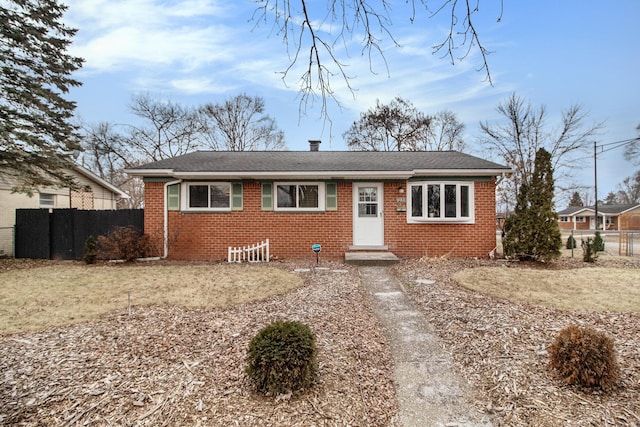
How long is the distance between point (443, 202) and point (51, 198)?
15498 mm

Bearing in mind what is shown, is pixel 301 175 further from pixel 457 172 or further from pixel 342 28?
pixel 342 28

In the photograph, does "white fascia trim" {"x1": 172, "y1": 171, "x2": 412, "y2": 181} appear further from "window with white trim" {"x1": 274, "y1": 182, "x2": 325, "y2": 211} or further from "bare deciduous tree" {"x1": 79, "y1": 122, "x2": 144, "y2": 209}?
"bare deciduous tree" {"x1": 79, "y1": 122, "x2": 144, "y2": 209}

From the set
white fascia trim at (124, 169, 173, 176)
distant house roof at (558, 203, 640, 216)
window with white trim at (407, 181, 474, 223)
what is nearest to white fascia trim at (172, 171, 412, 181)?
white fascia trim at (124, 169, 173, 176)

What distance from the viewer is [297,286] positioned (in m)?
5.99

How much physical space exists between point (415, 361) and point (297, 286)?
121 inches

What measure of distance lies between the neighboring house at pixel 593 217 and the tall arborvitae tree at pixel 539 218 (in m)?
34.6

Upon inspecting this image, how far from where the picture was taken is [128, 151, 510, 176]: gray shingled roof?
9.18 m

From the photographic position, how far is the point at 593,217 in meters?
38.6

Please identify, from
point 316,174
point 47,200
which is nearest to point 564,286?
point 316,174

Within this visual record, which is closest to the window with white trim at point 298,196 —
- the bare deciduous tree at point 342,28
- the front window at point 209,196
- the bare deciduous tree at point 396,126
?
the front window at point 209,196

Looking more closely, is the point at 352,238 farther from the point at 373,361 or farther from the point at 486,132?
the point at 486,132

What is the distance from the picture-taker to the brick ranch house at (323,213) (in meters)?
9.52

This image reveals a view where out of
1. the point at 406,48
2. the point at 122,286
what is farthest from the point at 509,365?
the point at 122,286

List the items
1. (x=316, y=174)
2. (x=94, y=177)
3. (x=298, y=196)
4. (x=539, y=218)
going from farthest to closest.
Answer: (x=94, y=177) → (x=298, y=196) → (x=316, y=174) → (x=539, y=218)
